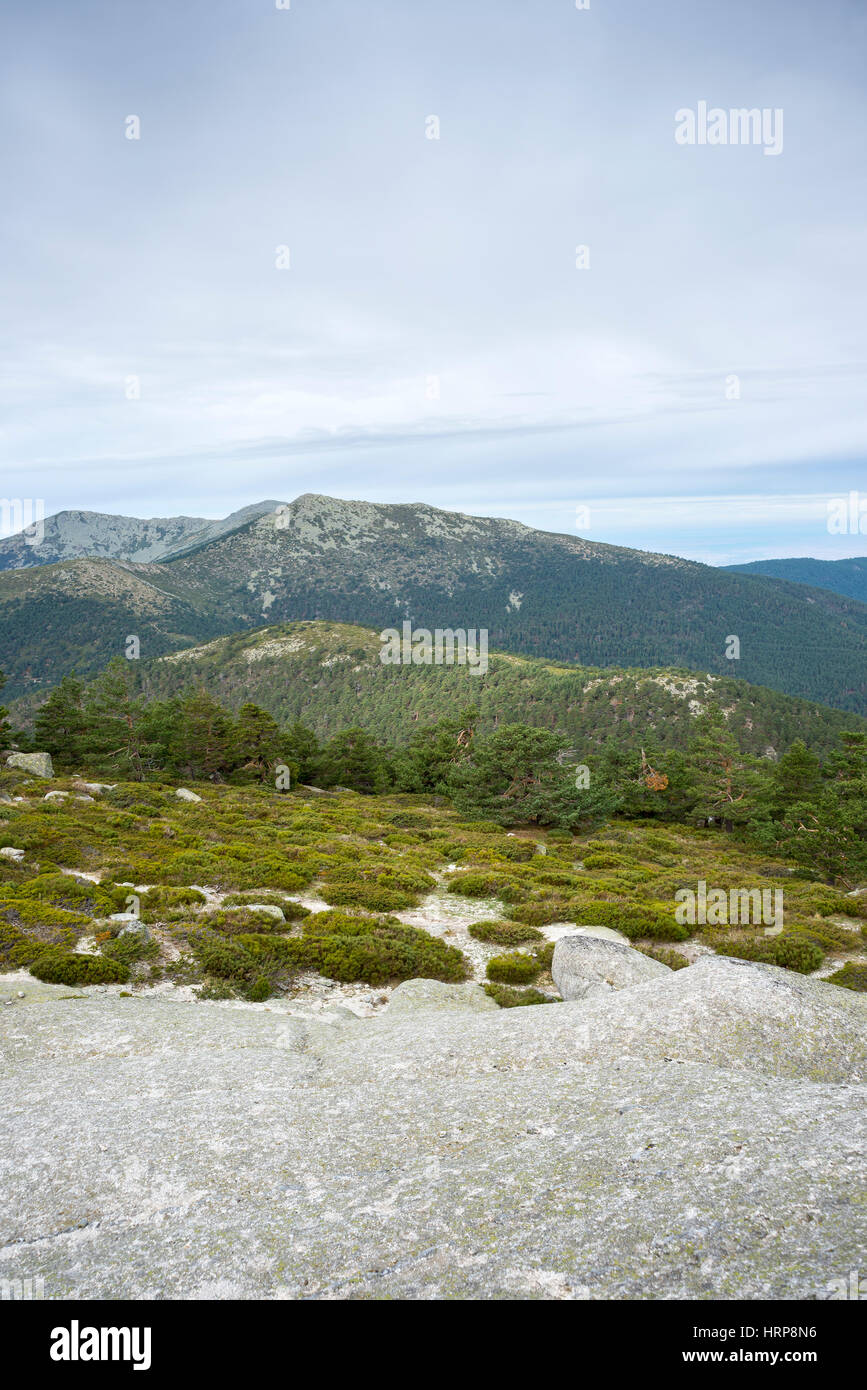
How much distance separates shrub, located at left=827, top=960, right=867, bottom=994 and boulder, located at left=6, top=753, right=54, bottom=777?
49259 millimetres

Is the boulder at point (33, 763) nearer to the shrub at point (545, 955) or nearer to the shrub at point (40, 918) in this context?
the shrub at point (40, 918)

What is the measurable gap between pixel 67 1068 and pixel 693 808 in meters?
58.9

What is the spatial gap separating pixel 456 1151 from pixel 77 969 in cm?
1179

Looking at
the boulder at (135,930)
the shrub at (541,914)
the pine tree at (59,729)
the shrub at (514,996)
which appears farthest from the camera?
the pine tree at (59,729)

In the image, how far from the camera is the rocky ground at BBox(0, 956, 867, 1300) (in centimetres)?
462

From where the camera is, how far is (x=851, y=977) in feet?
51.8

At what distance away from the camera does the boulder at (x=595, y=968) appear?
13703 mm

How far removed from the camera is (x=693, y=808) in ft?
195

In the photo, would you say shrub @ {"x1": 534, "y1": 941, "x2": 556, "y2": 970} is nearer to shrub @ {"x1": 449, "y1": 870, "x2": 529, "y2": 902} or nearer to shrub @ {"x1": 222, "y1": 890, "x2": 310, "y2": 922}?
shrub @ {"x1": 449, "y1": 870, "x2": 529, "y2": 902}

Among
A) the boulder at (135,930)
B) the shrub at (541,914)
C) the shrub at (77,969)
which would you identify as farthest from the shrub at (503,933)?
the shrub at (77,969)

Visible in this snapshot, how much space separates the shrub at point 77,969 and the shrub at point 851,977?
58.0 ft

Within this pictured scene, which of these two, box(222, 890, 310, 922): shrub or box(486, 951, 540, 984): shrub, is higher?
box(222, 890, 310, 922): shrub

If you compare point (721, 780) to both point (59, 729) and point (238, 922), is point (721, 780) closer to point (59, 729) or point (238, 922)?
point (238, 922)

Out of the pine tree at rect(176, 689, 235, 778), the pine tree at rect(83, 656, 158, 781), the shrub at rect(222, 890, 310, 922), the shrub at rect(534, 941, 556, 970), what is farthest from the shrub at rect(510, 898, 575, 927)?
the pine tree at rect(176, 689, 235, 778)
